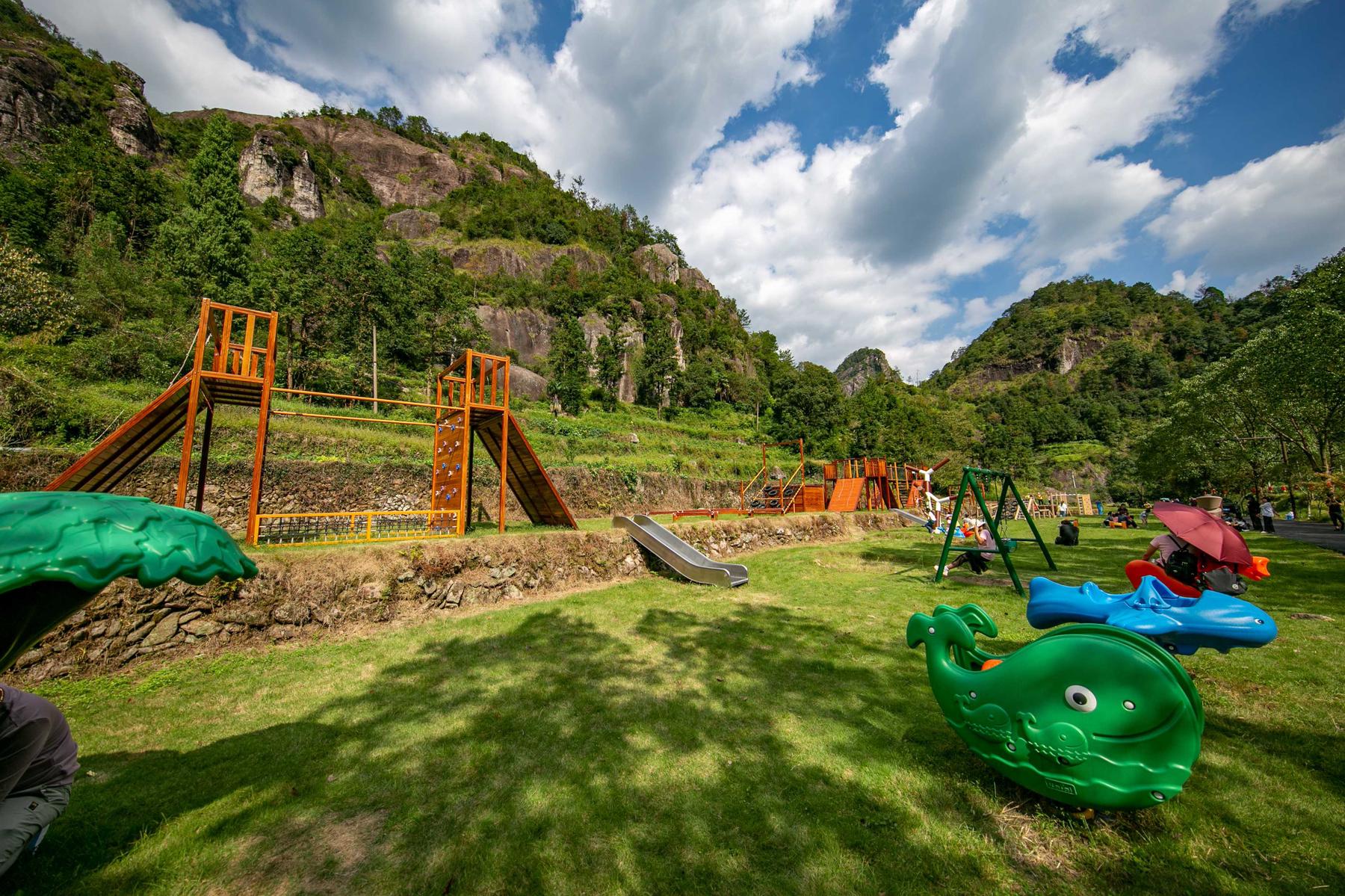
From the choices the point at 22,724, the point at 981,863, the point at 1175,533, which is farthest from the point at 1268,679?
the point at 22,724

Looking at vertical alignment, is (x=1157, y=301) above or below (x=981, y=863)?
above

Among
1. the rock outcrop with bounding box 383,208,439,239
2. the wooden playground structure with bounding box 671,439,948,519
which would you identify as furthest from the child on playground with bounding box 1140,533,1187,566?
the rock outcrop with bounding box 383,208,439,239

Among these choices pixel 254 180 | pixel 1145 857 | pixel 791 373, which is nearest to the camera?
pixel 1145 857

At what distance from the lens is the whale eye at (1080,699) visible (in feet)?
9.04

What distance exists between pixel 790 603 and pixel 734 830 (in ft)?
20.1

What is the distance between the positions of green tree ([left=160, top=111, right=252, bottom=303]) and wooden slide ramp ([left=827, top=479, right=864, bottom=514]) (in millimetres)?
34204

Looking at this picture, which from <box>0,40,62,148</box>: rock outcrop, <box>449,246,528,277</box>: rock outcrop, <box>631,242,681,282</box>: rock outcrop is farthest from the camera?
<box>631,242,681,282</box>: rock outcrop

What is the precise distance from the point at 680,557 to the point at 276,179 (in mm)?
92385

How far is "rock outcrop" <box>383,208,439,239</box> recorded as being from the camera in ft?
254

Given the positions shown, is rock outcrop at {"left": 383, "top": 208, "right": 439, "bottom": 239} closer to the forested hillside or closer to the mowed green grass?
the forested hillside

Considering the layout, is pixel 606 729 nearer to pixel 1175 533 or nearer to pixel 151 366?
pixel 1175 533

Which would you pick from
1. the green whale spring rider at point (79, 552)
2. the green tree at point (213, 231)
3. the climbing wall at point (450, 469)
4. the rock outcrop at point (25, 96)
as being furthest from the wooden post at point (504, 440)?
the rock outcrop at point (25, 96)

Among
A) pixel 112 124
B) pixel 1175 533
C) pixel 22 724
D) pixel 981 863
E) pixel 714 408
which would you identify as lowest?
pixel 981 863

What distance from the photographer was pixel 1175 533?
490 centimetres
